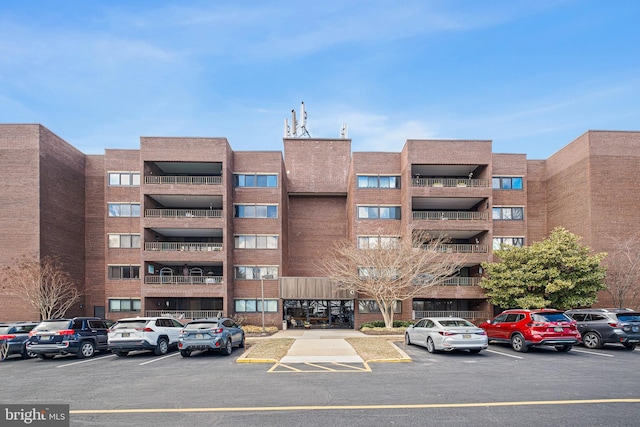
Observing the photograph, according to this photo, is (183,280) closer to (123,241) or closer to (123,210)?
(123,241)

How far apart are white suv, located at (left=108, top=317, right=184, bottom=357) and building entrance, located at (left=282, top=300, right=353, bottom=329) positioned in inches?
690

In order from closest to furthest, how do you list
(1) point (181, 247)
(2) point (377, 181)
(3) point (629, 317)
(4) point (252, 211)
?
(3) point (629, 317) < (1) point (181, 247) < (2) point (377, 181) < (4) point (252, 211)

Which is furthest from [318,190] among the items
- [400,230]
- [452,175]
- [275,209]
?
[452,175]

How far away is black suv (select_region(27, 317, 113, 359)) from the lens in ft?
55.6

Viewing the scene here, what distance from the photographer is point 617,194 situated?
30766 mm

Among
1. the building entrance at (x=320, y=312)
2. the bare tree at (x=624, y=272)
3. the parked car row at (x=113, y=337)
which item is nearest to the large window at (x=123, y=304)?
the building entrance at (x=320, y=312)

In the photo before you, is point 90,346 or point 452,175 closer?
point 90,346

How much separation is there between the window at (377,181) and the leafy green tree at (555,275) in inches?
399

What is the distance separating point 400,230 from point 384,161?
18.4ft

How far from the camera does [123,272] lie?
3519 centimetres

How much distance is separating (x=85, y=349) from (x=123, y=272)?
18289 mm

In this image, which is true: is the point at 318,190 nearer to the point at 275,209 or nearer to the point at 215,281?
the point at 275,209

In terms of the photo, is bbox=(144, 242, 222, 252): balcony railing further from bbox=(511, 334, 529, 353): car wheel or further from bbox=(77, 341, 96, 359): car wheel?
bbox=(511, 334, 529, 353): car wheel

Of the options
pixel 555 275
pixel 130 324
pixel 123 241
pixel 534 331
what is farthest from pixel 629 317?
pixel 123 241
